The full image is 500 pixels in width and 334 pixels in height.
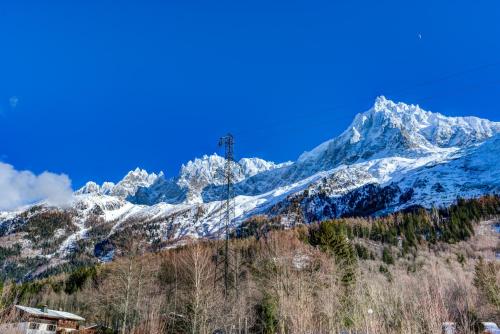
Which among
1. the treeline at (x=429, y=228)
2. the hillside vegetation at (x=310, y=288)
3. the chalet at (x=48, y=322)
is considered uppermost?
the treeline at (x=429, y=228)

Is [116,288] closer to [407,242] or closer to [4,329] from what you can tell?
[4,329]

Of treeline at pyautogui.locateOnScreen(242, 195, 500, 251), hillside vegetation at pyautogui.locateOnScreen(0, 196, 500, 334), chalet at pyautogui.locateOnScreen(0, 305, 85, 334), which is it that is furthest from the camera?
treeline at pyautogui.locateOnScreen(242, 195, 500, 251)

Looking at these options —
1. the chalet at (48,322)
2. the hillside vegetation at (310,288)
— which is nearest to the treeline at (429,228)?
the hillside vegetation at (310,288)

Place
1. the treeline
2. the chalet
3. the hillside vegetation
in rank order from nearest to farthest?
the hillside vegetation, the chalet, the treeline

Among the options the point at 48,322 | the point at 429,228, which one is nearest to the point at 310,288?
the point at 48,322

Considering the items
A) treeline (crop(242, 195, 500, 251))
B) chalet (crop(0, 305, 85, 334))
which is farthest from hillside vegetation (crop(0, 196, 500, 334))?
chalet (crop(0, 305, 85, 334))

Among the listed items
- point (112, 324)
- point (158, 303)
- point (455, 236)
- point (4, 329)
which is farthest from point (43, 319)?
point (455, 236)

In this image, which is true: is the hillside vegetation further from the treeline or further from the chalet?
the chalet

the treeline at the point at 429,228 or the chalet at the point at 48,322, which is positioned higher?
the treeline at the point at 429,228

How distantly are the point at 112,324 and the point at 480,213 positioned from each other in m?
138

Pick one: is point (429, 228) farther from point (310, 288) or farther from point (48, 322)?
point (48, 322)

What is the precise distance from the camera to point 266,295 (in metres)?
52.7

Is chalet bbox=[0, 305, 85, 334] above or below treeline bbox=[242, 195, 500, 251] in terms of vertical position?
below

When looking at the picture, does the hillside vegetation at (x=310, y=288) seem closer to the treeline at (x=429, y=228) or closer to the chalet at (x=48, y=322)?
the treeline at (x=429, y=228)
